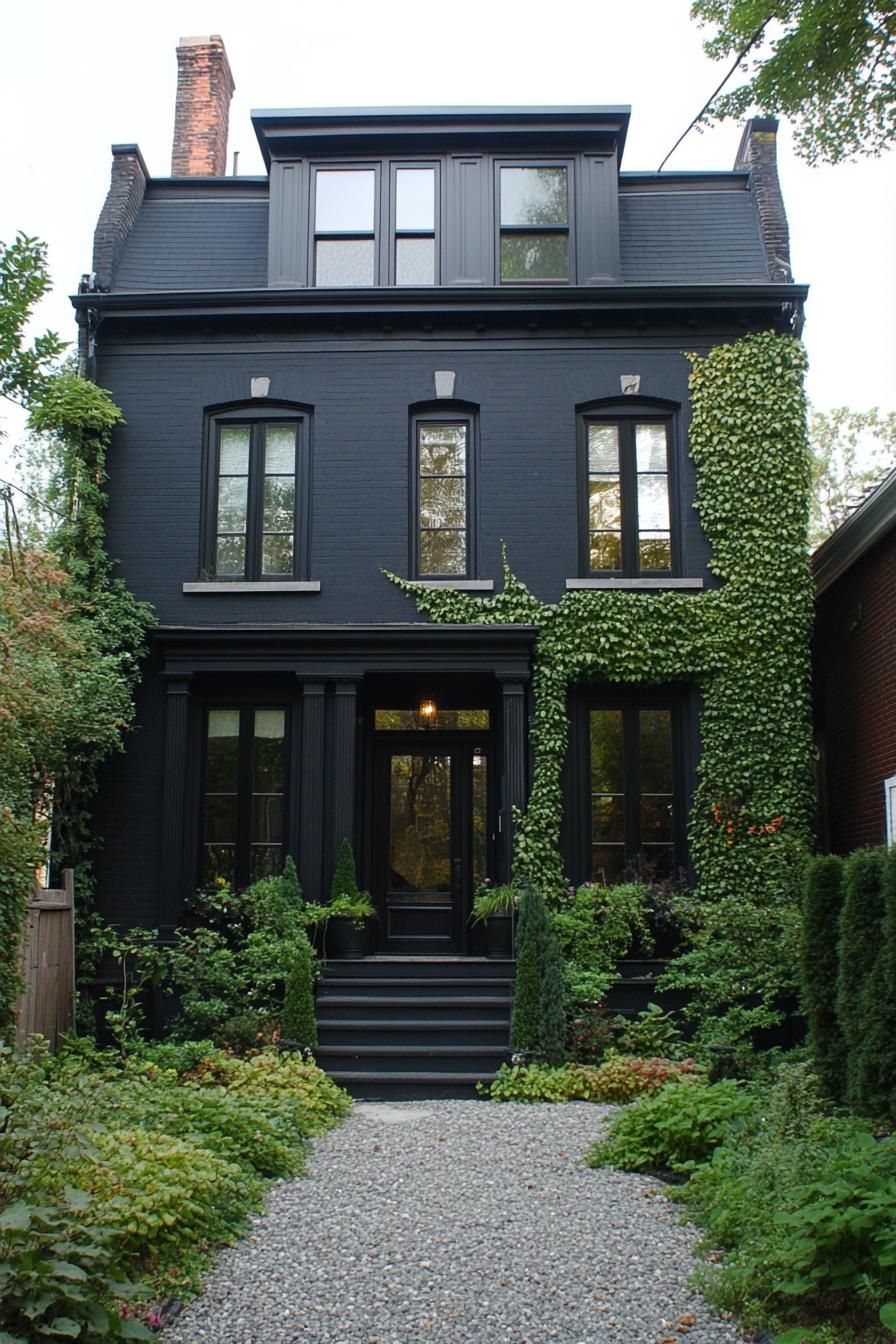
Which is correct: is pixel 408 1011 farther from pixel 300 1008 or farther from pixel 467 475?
pixel 467 475

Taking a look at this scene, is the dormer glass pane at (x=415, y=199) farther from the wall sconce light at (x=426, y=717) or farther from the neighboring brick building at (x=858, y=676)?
the neighboring brick building at (x=858, y=676)

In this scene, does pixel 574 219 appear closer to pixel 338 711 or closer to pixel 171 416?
pixel 171 416

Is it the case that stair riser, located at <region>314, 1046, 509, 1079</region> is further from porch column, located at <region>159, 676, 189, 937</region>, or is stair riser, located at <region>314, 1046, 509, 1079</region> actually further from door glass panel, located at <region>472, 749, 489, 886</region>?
door glass panel, located at <region>472, 749, 489, 886</region>

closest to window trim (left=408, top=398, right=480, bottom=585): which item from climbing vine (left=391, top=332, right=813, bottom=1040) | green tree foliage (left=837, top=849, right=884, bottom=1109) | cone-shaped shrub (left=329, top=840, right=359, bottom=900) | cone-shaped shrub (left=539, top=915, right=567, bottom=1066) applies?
climbing vine (left=391, top=332, right=813, bottom=1040)

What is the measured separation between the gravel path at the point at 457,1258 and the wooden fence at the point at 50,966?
2.83m

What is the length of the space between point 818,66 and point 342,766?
767cm

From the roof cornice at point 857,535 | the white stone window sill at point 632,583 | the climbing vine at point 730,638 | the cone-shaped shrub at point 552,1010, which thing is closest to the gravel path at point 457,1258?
the cone-shaped shrub at point 552,1010

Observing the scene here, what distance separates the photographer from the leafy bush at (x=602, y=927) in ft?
37.7

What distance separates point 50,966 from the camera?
1029 centimetres

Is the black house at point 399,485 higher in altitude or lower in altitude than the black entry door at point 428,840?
higher

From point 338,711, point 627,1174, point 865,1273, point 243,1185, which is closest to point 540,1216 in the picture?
point 627,1174

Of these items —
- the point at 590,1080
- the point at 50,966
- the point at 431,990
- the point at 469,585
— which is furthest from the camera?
the point at 469,585

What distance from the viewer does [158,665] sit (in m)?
12.8

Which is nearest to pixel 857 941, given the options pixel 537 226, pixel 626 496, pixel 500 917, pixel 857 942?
pixel 857 942
